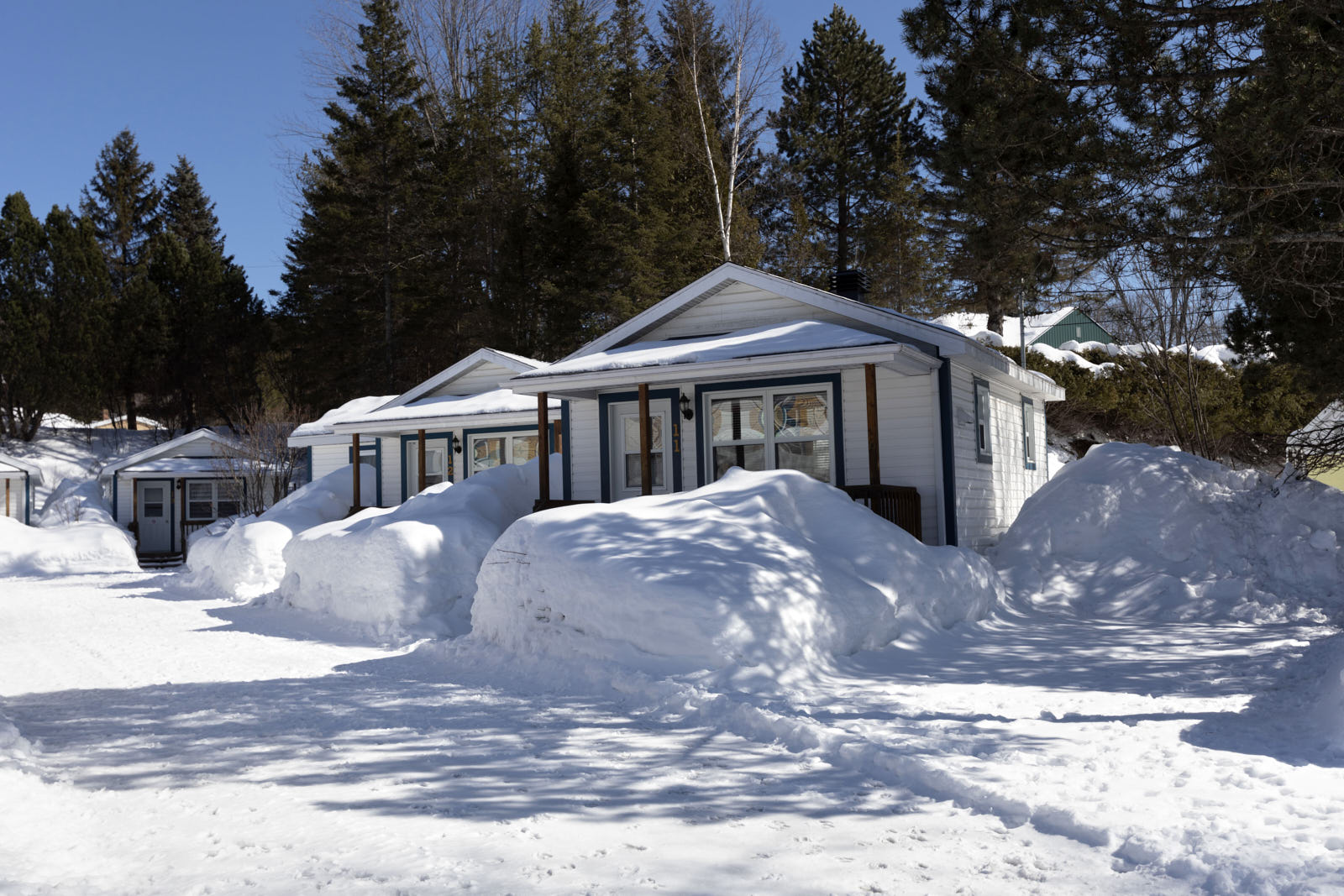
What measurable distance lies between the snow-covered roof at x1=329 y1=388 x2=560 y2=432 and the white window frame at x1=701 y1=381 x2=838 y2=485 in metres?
5.05

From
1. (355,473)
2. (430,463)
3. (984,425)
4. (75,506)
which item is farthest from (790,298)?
(75,506)

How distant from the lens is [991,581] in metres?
11.6

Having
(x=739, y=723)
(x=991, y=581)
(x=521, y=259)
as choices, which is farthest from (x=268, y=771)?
(x=521, y=259)

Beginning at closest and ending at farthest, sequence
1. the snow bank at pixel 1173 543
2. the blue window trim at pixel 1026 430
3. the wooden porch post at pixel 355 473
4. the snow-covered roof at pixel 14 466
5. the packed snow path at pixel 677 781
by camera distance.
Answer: the packed snow path at pixel 677 781 → the snow bank at pixel 1173 543 → the blue window trim at pixel 1026 430 → the wooden porch post at pixel 355 473 → the snow-covered roof at pixel 14 466

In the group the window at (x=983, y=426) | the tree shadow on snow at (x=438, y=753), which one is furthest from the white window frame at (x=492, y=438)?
the tree shadow on snow at (x=438, y=753)

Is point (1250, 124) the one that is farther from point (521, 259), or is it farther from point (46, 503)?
point (46, 503)

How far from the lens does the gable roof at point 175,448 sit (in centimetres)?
3180

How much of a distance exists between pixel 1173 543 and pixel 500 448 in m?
13.5

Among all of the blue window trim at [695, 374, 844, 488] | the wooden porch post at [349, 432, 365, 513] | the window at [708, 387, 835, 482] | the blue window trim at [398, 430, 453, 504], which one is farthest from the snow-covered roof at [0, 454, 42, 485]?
the window at [708, 387, 835, 482]

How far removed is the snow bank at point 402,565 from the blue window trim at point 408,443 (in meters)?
6.43

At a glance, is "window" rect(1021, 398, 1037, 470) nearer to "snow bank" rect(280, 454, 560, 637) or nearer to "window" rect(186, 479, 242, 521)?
"snow bank" rect(280, 454, 560, 637)

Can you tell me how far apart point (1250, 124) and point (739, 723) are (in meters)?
6.53

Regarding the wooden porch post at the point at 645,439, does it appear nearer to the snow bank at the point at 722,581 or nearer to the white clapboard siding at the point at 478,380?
the snow bank at the point at 722,581

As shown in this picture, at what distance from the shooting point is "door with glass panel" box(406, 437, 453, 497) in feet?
72.2
